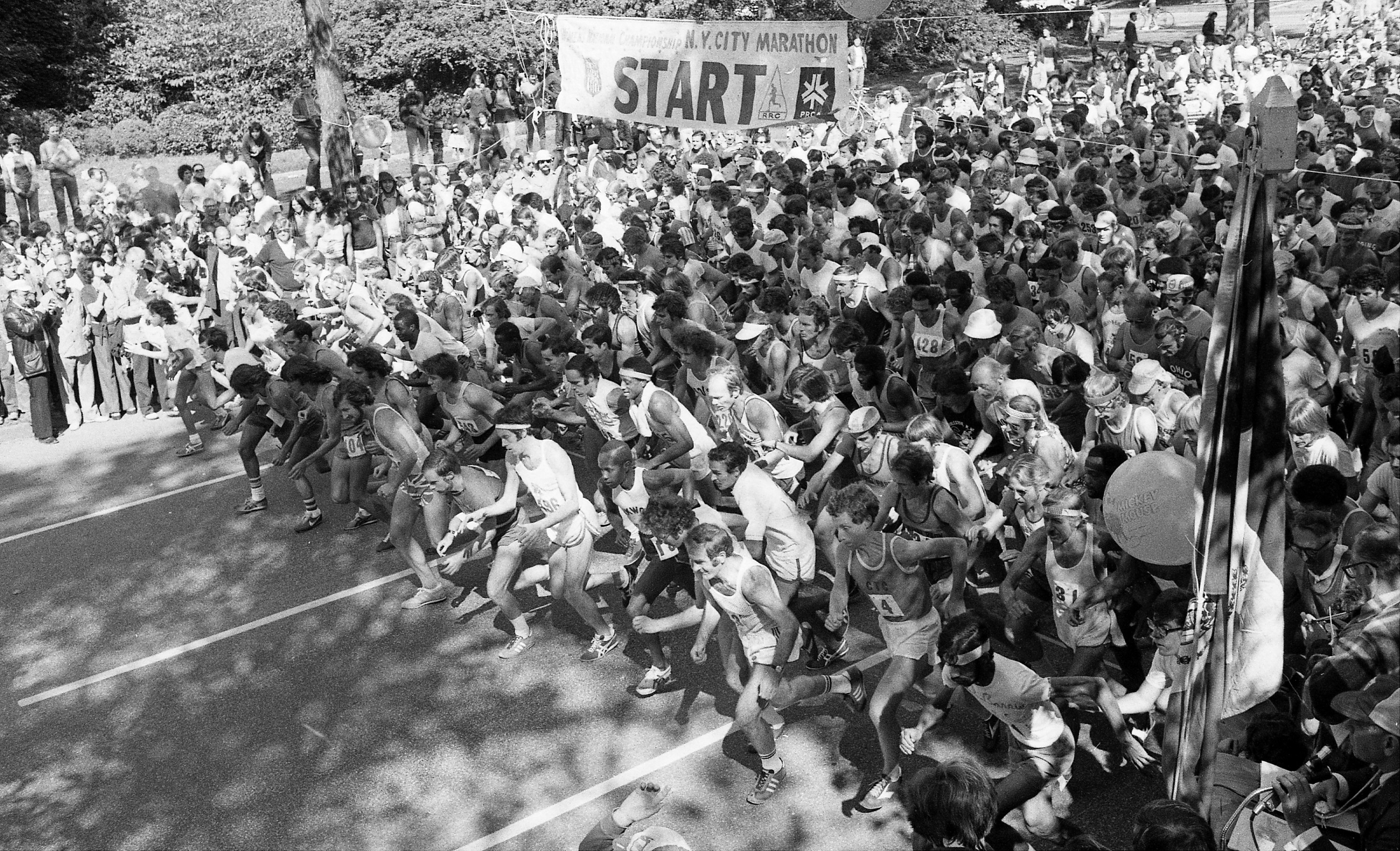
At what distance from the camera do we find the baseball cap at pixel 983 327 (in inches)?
372

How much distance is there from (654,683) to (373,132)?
19.5 m

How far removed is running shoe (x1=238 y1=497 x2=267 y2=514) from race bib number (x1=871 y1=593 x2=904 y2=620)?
6705 mm

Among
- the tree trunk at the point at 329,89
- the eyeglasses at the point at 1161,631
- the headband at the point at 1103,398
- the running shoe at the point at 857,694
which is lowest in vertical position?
the running shoe at the point at 857,694

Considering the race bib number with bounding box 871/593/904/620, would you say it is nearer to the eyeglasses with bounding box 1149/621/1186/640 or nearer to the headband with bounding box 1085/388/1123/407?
the eyeglasses with bounding box 1149/621/1186/640


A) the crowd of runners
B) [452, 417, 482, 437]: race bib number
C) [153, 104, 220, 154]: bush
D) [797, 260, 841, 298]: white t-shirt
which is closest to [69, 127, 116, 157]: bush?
[153, 104, 220, 154]: bush

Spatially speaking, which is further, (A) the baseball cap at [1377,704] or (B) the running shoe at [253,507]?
(B) the running shoe at [253,507]

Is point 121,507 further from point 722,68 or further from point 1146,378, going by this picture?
point 1146,378

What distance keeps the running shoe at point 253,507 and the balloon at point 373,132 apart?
1444 centimetres

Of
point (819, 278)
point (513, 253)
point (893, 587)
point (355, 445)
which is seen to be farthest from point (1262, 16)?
point (893, 587)

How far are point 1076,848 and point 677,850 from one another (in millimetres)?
1318

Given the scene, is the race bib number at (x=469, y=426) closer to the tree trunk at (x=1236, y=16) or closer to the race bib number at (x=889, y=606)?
the race bib number at (x=889, y=606)

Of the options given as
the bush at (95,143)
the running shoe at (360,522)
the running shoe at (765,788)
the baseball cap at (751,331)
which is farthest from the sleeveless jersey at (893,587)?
the bush at (95,143)

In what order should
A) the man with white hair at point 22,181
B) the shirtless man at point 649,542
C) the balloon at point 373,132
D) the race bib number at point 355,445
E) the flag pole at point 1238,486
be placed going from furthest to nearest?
the balloon at point 373,132
the man with white hair at point 22,181
the race bib number at point 355,445
the shirtless man at point 649,542
the flag pole at point 1238,486

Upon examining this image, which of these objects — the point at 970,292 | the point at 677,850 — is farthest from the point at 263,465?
the point at 677,850
